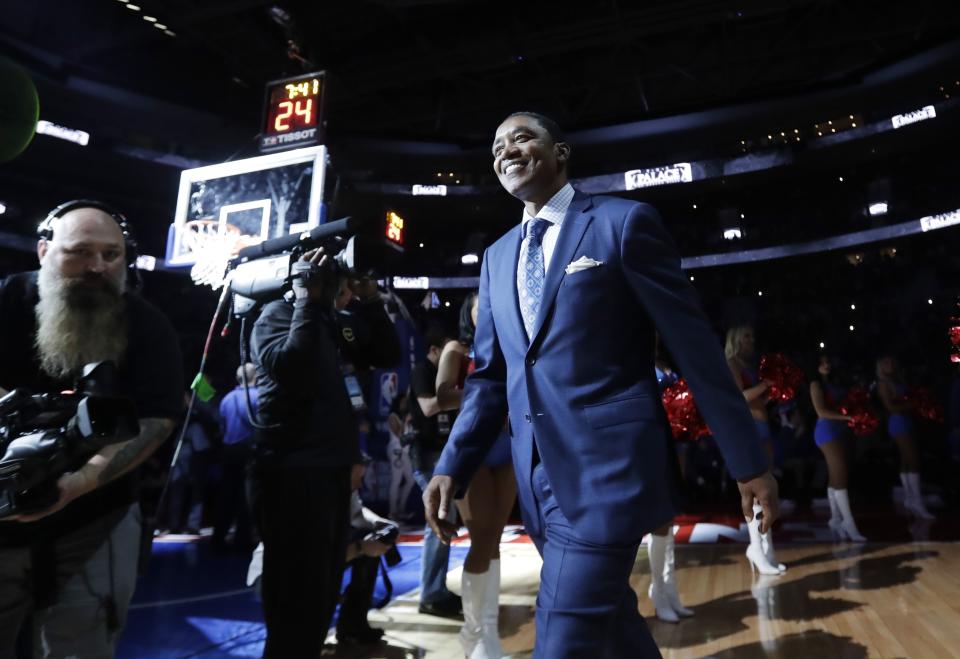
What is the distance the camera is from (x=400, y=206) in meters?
22.7

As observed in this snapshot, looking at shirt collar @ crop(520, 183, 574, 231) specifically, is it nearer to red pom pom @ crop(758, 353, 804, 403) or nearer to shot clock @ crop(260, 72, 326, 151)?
red pom pom @ crop(758, 353, 804, 403)

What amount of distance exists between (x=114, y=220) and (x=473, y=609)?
231 cm

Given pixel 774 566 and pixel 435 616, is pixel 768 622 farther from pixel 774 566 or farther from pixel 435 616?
pixel 435 616

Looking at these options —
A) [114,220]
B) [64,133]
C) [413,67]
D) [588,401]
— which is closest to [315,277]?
[114,220]

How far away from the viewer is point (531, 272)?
194cm

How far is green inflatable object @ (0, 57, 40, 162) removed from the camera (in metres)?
2.22

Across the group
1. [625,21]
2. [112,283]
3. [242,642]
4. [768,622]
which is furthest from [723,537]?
[625,21]

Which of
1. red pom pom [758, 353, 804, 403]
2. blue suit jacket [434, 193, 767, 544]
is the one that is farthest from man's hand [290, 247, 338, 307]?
red pom pom [758, 353, 804, 403]

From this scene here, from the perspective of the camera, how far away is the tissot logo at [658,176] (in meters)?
20.2

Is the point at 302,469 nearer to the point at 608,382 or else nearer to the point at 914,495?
the point at 608,382

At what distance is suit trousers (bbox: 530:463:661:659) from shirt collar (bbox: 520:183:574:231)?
2.81 feet

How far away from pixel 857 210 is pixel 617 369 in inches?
925

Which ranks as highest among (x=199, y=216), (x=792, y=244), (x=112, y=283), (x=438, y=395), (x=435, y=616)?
(x=792, y=244)

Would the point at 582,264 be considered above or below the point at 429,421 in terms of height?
above
